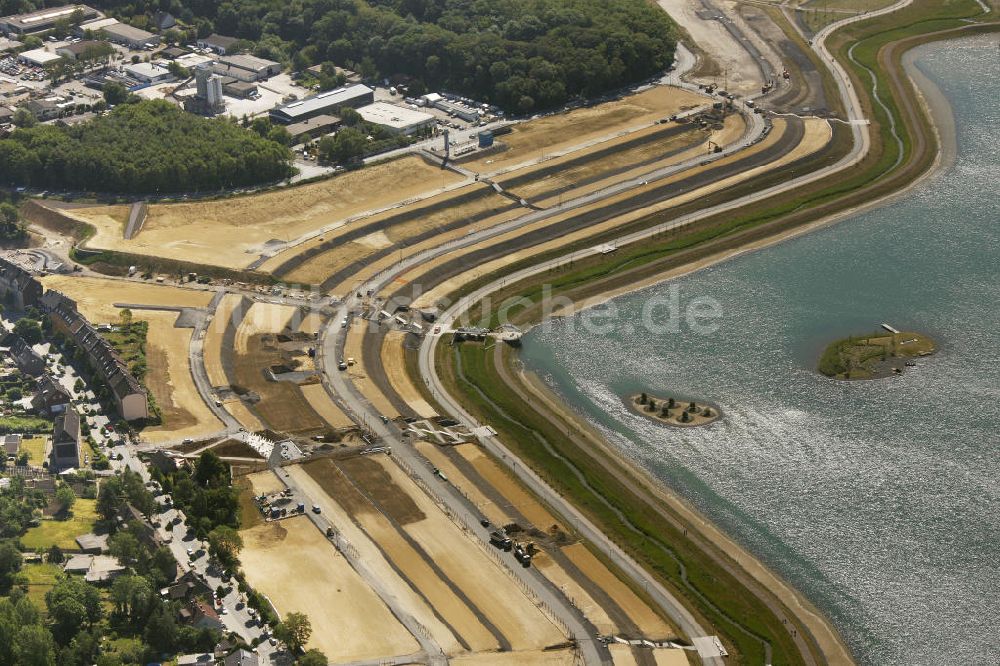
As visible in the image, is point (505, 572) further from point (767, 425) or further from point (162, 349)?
point (162, 349)

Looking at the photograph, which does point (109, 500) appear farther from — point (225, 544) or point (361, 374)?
point (361, 374)

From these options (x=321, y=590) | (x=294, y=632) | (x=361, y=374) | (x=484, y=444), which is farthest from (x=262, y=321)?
(x=294, y=632)

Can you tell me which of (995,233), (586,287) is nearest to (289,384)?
(586,287)

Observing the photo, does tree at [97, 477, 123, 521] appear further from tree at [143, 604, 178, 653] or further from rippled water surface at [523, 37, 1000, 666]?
rippled water surface at [523, 37, 1000, 666]

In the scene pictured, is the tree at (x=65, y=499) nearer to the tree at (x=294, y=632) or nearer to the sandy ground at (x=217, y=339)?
the sandy ground at (x=217, y=339)

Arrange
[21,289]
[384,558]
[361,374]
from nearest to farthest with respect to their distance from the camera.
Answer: [384,558], [361,374], [21,289]

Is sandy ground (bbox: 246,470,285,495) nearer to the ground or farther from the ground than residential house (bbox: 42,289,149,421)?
nearer to the ground

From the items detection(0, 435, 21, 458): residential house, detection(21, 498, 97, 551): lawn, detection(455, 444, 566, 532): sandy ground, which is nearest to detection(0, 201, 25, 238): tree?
detection(0, 435, 21, 458): residential house
